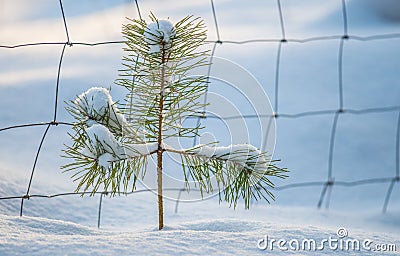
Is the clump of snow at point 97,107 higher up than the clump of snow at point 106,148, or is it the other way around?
the clump of snow at point 97,107

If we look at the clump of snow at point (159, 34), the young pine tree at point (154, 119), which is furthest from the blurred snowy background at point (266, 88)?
the clump of snow at point (159, 34)

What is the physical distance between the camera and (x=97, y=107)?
4.43 feet

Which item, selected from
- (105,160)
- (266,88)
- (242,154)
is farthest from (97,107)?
(266,88)

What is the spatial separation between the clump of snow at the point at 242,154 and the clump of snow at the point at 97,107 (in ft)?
0.63

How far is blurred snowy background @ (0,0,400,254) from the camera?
7.41 feet

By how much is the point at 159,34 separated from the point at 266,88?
1717mm

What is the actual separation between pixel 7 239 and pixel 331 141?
1894mm

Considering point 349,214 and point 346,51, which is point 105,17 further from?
point 349,214

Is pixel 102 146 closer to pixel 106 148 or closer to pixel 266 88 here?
pixel 106 148

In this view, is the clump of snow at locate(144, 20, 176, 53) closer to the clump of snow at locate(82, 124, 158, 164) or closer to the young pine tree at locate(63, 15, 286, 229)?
the young pine tree at locate(63, 15, 286, 229)

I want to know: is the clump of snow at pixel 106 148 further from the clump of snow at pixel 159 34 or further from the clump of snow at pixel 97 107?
the clump of snow at pixel 159 34

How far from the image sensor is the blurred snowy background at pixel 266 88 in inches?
89.0

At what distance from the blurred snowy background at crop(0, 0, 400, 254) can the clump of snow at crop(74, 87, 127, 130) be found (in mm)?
681

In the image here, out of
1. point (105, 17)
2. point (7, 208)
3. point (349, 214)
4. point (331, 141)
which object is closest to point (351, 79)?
point (331, 141)
